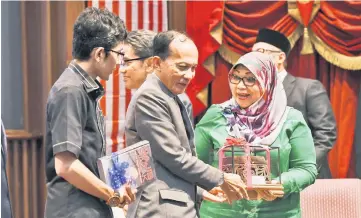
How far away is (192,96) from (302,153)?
245 centimetres

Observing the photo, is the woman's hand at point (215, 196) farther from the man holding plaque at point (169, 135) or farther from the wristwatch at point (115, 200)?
the wristwatch at point (115, 200)

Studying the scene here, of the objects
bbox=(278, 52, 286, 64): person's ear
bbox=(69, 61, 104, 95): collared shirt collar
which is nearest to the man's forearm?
bbox=(69, 61, 104, 95): collared shirt collar

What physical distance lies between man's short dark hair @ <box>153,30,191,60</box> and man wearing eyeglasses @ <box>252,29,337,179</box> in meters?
1.96

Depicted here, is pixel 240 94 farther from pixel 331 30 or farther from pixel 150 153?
pixel 331 30

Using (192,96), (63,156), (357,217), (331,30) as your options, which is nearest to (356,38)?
(331,30)

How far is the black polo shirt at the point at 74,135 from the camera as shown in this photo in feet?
7.70

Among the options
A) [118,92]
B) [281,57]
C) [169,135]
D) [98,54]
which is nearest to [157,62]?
[169,135]

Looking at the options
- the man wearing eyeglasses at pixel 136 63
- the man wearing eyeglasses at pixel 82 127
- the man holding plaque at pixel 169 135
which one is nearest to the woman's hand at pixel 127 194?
the man wearing eyeglasses at pixel 82 127

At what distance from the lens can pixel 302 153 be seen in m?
3.26

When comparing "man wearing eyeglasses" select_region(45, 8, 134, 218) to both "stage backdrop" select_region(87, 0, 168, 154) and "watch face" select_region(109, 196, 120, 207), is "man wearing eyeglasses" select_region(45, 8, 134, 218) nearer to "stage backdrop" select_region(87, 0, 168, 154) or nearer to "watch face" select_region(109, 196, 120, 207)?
"watch face" select_region(109, 196, 120, 207)

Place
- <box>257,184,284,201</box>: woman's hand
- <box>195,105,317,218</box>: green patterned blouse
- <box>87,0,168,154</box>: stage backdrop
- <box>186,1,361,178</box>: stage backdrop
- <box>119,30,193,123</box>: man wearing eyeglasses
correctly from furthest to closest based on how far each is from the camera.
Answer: <box>186,1,361,178</box>: stage backdrop → <box>87,0,168,154</box>: stage backdrop → <box>119,30,193,123</box>: man wearing eyeglasses → <box>195,105,317,218</box>: green patterned blouse → <box>257,184,284,201</box>: woman's hand

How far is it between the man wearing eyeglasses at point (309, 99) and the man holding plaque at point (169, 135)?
1.97m

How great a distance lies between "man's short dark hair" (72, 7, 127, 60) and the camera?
8.14 ft

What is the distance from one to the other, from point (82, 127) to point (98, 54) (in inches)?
10.1
